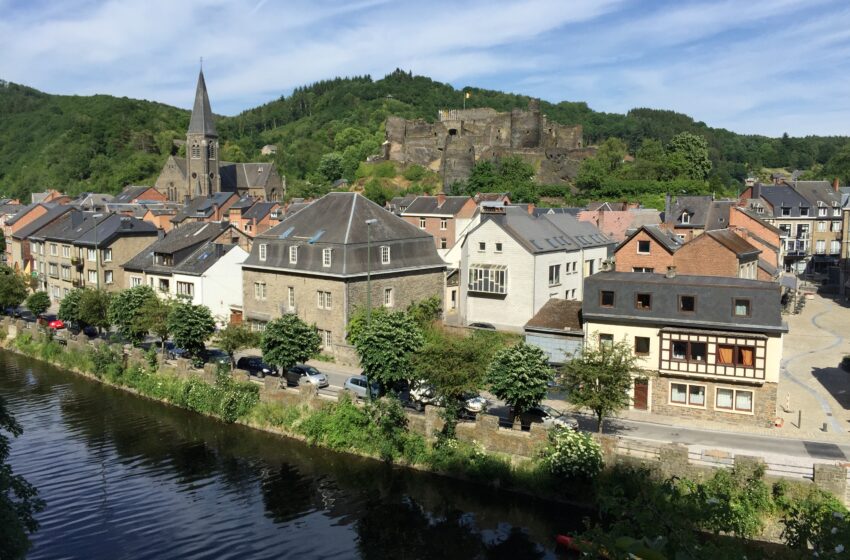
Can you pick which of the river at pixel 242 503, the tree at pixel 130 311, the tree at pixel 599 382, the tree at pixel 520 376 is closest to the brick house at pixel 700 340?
the tree at pixel 599 382

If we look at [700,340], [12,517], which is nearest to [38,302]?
[12,517]

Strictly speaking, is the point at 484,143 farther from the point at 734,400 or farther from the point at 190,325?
the point at 734,400

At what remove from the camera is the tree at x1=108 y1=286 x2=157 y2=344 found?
125ft

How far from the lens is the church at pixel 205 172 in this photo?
320ft

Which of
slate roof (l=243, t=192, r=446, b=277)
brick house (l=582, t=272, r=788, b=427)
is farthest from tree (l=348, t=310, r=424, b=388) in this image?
slate roof (l=243, t=192, r=446, b=277)

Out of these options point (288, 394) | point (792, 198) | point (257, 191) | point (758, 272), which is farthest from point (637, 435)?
point (257, 191)

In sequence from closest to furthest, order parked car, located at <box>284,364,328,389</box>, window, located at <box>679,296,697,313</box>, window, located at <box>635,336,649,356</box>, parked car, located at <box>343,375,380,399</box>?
window, located at <box>679,296,697,313</box> < window, located at <box>635,336,649,356</box> < parked car, located at <box>343,375,380,399</box> < parked car, located at <box>284,364,328,389</box>

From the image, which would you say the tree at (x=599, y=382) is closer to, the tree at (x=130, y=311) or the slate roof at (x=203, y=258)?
the tree at (x=130, y=311)

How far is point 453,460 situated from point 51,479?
14.0 metres

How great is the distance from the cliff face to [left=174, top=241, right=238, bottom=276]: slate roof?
53.2 metres

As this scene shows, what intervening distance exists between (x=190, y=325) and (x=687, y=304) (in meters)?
22.3

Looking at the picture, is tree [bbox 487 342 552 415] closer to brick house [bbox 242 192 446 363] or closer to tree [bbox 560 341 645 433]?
tree [bbox 560 341 645 433]

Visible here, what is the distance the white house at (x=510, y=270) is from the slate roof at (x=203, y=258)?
15.2m

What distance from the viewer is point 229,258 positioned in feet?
147
